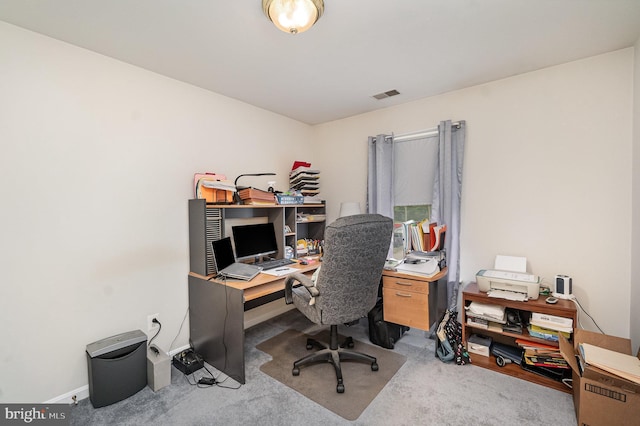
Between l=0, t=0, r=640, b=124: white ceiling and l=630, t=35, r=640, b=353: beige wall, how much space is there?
29 centimetres

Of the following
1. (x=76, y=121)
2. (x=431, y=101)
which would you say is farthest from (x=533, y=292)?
(x=76, y=121)

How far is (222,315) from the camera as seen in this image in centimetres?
212

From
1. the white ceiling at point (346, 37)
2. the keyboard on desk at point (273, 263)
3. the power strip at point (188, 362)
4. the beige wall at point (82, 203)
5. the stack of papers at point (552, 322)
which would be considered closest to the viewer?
the white ceiling at point (346, 37)

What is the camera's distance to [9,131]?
1.65 m

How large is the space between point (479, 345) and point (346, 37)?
2.56 metres

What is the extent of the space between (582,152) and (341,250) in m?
2.03

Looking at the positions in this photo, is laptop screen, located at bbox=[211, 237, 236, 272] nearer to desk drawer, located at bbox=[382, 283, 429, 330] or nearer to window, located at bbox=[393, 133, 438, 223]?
desk drawer, located at bbox=[382, 283, 429, 330]

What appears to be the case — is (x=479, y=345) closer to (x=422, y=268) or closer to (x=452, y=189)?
(x=422, y=268)

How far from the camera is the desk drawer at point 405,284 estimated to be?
88.8 inches

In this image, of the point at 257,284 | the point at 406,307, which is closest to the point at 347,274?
the point at 257,284

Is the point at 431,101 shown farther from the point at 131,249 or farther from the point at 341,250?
the point at 131,249

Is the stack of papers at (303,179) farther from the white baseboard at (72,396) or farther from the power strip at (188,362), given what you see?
the white baseboard at (72,396)

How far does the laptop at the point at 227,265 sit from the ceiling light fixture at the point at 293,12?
1.58 meters

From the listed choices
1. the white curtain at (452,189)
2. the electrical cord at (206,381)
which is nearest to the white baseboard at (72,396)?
the electrical cord at (206,381)
